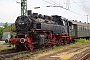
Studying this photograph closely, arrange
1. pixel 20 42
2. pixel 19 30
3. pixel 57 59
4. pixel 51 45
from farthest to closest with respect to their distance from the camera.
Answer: pixel 51 45 < pixel 19 30 < pixel 20 42 < pixel 57 59

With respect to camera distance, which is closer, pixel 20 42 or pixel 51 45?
pixel 20 42

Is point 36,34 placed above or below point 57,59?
above

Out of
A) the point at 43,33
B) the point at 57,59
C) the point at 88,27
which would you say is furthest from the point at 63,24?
the point at 88,27

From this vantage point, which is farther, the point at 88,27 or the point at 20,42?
the point at 88,27

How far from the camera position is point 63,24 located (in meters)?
24.8

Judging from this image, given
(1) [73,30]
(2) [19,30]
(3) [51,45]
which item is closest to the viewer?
(2) [19,30]

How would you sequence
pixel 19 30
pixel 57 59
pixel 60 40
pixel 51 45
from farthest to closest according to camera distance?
1. pixel 60 40
2. pixel 51 45
3. pixel 19 30
4. pixel 57 59

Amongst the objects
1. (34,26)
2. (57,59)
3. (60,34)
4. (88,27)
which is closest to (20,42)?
(34,26)

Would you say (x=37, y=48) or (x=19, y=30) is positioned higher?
(x=19, y=30)

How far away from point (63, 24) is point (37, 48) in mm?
6246

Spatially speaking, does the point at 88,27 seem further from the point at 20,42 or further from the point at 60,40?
the point at 20,42

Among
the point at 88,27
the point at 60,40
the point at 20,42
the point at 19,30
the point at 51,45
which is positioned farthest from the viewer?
the point at 88,27

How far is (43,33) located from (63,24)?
591 centimetres

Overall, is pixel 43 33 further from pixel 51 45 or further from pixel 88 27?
pixel 88 27
